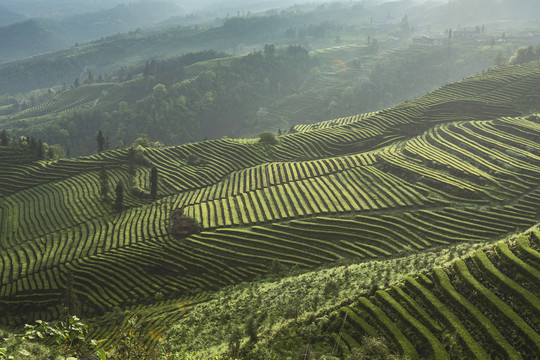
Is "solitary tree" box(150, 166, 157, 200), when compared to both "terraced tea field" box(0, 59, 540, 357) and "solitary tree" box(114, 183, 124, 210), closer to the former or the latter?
"terraced tea field" box(0, 59, 540, 357)

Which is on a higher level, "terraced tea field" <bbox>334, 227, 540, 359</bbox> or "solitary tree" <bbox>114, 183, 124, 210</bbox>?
"terraced tea field" <bbox>334, 227, 540, 359</bbox>

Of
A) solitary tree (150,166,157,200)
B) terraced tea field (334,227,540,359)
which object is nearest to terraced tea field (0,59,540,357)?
terraced tea field (334,227,540,359)

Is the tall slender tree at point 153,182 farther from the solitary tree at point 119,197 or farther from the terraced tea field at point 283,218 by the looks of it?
the solitary tree at point 119,197

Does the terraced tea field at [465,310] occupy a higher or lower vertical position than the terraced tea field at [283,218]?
A: higher

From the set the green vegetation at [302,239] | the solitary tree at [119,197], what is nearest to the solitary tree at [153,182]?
the green vegetation at [302,239]

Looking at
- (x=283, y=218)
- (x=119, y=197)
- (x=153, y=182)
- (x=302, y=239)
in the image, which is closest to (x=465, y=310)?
(x=302, y=239)

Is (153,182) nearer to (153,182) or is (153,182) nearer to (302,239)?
(153,182)

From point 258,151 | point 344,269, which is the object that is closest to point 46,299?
point 344,269

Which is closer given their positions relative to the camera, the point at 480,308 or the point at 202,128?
the point at 480,308

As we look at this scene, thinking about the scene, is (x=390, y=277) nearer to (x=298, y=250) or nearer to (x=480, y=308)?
(x=480, y=308)
